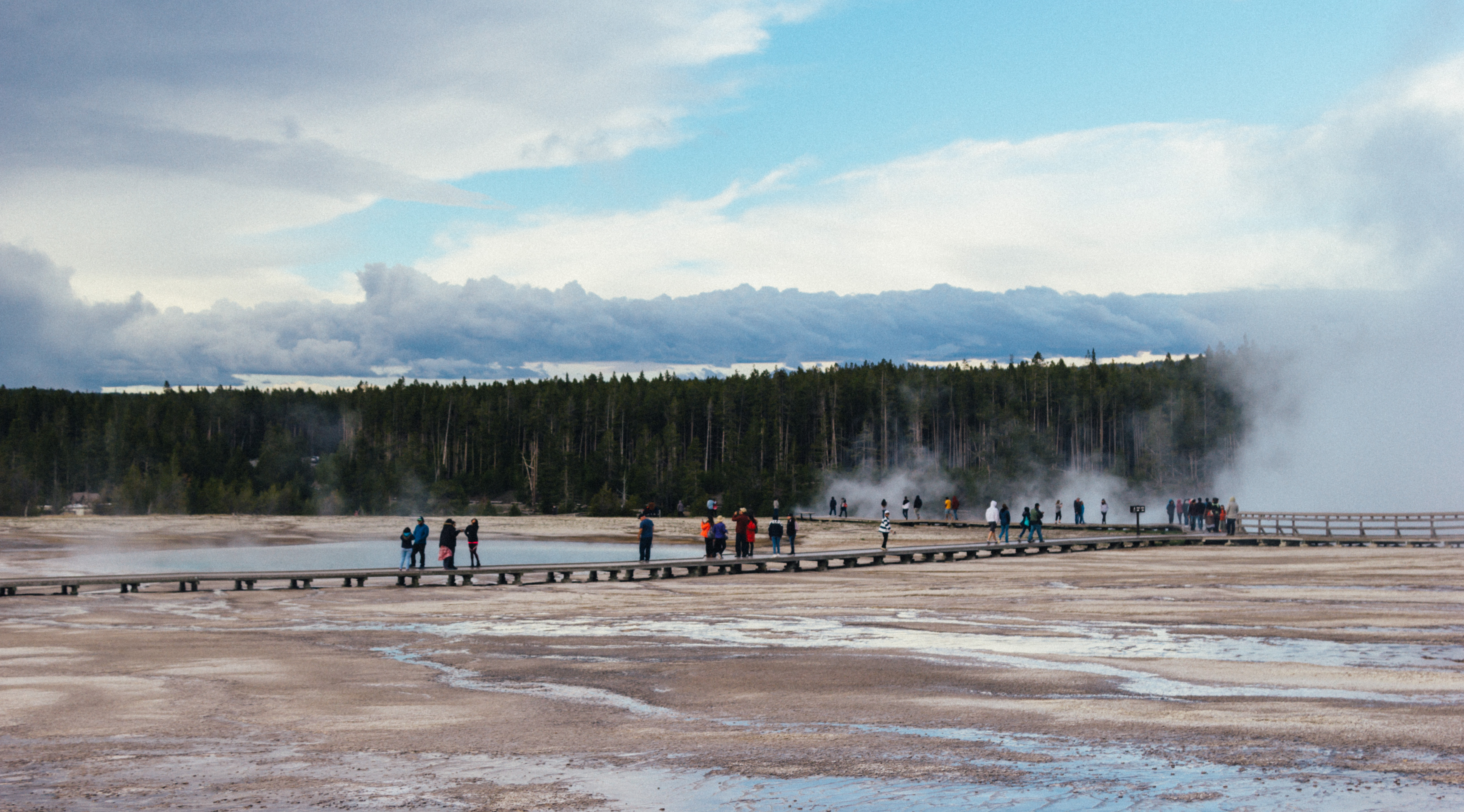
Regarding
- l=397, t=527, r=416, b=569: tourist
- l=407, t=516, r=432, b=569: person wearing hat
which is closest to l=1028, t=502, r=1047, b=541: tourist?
l=407, t=516, r=432, b=569: person wearing hat

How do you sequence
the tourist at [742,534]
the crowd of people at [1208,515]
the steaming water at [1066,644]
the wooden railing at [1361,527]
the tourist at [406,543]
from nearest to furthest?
the steaming water at [1066,644] → the tourist at [406,543] → the tourist at [742,534] → the wooden railing at [1361,527] → the crowd of people at [1208,515]

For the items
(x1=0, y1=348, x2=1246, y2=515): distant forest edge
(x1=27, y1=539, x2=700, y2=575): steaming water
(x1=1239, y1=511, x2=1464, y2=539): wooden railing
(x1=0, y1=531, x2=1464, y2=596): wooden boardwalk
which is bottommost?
(x1=27, y1=539, x2=700, y2=575): steaming water

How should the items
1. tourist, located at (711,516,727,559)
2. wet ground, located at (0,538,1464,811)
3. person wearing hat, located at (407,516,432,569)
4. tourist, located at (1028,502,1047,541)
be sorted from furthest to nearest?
tourist, located at (1028,502,1047,541) → tourist, located at (711,516,727,559) → person wearing hat, located at (407,516,432,569) → wet ground, located at (0,538,1464,811)

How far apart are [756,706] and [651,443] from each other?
85.4 meters

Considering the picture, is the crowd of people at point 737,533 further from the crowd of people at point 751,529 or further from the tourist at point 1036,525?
the tourist at point 1036,525

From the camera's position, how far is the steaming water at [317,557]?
128 feet

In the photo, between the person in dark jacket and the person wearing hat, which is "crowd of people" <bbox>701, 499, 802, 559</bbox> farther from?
the person wearing hat

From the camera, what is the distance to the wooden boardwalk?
27.2 meters

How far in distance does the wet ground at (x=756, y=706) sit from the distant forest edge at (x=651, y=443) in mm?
64241


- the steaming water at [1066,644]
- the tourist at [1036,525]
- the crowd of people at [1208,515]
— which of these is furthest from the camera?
the crowd of people at [1208,515]

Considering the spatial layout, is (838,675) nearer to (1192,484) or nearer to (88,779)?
(88,779)

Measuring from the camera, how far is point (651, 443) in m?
96.5

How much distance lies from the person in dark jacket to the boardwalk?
25cm

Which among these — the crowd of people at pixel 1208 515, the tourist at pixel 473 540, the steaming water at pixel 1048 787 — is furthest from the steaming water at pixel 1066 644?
the crowd of people at pixel 1208 515
